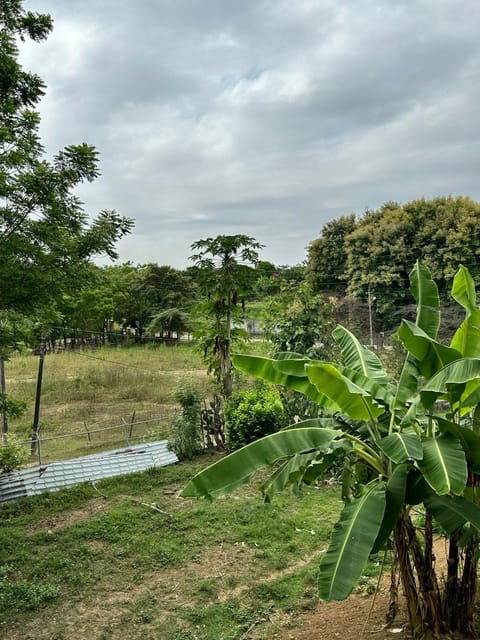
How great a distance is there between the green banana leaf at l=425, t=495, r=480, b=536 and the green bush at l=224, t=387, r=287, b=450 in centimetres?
534

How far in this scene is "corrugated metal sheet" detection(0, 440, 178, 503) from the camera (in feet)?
20.9

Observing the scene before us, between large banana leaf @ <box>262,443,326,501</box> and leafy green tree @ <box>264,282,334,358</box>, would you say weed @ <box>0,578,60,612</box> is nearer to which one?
large banana leaf @ <box>262,443,326,501</box>

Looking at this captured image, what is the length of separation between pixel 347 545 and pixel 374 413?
2.30 feet

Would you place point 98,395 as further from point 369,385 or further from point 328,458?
point 369,385

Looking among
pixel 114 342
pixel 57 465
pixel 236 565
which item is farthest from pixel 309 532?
pixel 114 342

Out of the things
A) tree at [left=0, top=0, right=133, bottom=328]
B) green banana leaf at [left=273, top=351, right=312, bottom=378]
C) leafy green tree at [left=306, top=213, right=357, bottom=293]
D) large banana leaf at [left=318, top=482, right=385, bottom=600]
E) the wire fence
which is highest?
leafy green tree at [left=306, top=213, right=357, bottom=293]

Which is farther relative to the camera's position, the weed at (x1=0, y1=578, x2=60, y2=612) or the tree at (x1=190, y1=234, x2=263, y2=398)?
the tree at (x1=190, y1=234, x2=263, y2=398)

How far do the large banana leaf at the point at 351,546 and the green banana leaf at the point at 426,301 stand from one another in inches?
49.7

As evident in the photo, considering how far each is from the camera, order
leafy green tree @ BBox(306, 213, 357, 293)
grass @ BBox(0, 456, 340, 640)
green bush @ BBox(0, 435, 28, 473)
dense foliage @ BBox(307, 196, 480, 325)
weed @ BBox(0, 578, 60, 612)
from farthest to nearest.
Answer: leafy green tree @ BBox(306, 213, 357, 293) < dense foliage @ BBox(307, 196, 480, 325) < green bush @ BBox(0, 435, 28, 473) < weed @ BBox(0, 578, 60, 612) < grass @ BBox(0, 456, 340, 640)

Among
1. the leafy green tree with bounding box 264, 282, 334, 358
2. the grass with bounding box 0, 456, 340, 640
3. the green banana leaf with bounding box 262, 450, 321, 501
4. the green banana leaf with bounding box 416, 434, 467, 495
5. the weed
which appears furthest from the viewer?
the leafy green tree with bounding box 264, 282, 334, 358

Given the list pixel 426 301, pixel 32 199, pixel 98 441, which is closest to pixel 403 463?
pixel 426 301

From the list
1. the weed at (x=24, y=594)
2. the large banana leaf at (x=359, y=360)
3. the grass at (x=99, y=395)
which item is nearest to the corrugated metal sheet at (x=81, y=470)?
the grass at (x=99, y=395)

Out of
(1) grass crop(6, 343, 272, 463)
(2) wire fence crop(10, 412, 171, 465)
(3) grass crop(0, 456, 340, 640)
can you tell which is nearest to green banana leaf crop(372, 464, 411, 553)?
(3) grass crop(0, 456, 340, 640)

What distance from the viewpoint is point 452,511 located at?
213 cm
